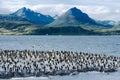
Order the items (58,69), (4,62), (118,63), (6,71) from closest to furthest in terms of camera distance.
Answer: (6,71) < (58,69) < (4,62) < (118,63)

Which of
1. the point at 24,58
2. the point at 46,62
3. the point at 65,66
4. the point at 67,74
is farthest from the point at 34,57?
the point at 67,74

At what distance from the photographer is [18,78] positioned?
60219 mm

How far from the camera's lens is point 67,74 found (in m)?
67.2

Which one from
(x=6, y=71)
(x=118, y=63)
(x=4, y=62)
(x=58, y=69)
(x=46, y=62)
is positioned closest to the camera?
(x=6, y=71)

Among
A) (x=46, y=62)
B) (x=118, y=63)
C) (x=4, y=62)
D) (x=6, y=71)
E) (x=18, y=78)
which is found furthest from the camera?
(x=118, y=63)

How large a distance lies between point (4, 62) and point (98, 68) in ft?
57.6

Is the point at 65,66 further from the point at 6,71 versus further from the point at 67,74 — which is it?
the point at 6,71

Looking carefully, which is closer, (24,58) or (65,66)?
(65,66)

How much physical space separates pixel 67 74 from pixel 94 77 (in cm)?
450

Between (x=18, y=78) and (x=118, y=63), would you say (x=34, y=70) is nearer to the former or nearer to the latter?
(x=18, y=78)

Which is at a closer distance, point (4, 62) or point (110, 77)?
point (110, 77)

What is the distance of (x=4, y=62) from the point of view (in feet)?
249

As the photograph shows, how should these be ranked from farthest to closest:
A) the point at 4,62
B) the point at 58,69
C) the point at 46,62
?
Result: the point at 46,62 → the point at 4,62 → the point at 58,69

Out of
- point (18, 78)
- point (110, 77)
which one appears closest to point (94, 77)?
point (110, 77)
